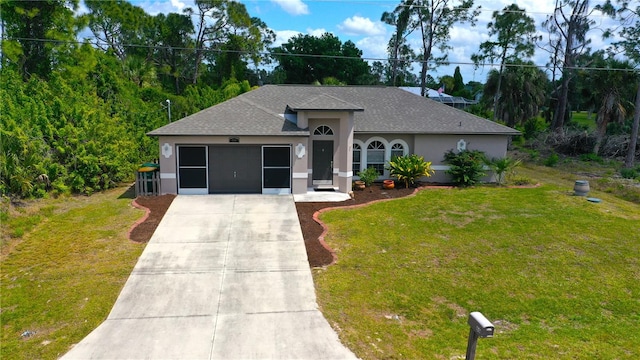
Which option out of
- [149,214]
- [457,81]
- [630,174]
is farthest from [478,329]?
[457,81]

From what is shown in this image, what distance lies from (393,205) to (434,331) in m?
8.35

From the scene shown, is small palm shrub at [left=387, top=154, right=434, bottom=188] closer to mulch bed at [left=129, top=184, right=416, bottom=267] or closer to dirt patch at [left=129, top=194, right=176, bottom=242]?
mulch bed at [left=129, top=184, right=416, bottom=267]

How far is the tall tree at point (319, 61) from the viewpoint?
199ft

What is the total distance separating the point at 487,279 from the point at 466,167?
9737 millimetres

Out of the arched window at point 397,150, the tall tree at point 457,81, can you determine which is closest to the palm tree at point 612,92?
the arched window at point 397,150

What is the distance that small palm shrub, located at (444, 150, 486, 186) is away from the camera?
18875 millimetres

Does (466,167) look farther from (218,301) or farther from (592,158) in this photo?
(592,158)

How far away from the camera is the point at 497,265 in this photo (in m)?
10.6

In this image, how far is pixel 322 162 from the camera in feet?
60.7

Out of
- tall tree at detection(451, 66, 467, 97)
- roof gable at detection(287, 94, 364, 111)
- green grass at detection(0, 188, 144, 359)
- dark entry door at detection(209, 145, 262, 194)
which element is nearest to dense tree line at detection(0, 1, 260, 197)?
green grass at detection(0, 188, 144, 359)

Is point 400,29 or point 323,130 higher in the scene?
point 400,29

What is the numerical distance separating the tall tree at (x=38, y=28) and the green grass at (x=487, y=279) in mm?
31345

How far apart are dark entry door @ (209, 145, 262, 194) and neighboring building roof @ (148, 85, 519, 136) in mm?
899

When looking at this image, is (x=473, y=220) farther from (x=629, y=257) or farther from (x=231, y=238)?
(x=231, y=238)
